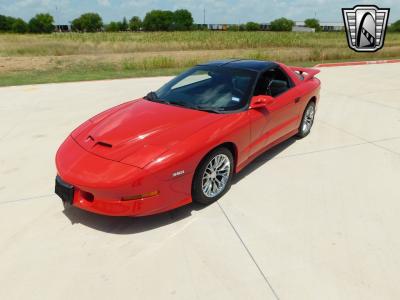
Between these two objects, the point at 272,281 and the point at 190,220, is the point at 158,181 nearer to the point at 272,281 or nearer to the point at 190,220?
the point at 190,220

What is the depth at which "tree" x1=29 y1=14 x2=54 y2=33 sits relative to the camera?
11325 centimetres

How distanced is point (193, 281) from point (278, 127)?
261 centimetres

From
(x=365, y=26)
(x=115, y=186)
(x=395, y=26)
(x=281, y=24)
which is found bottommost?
(x=115, y=186)

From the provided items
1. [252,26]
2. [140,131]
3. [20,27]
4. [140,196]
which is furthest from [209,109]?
[252,26]

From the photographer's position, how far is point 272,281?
8.46 feet

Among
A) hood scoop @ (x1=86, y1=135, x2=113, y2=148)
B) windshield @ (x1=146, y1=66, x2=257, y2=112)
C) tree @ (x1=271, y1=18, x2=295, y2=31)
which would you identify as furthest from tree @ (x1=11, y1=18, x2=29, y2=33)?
hood scoop @ (x1=86, y1=135, x2=113, y2=148)

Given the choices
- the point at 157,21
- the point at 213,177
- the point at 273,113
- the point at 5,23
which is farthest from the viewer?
the point at 157,21

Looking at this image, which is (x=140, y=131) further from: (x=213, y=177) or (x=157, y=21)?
(x=157, y=21)

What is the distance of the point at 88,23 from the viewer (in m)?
133

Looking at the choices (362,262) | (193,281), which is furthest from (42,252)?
(362,262)

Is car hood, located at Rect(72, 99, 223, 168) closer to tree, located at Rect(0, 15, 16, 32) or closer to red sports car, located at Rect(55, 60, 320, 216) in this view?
red sports car, located at Rect(55, 60, 320, 216)

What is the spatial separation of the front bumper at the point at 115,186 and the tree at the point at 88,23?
143591 mm

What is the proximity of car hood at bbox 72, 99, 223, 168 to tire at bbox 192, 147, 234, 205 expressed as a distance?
1.10 ft

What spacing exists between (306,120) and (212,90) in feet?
7.08
